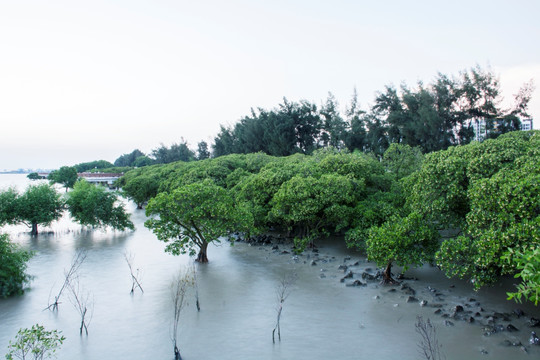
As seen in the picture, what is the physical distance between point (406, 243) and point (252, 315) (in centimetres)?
607

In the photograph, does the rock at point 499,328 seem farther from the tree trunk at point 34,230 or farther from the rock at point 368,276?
the tree trunk at point 34,230

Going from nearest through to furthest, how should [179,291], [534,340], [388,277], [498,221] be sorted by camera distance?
[534,340]
[498,221]
[179,291]
[388,277]

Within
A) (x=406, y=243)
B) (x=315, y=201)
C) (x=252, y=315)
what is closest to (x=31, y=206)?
(x=315, y=201)

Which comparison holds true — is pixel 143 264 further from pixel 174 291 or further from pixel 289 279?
pixel 289 279

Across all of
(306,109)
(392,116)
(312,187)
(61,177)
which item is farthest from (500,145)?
(61,177)

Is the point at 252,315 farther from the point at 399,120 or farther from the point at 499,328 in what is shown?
the point at 399,120

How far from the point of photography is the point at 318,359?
10.0 meters

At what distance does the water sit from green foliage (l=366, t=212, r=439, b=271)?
4.33ft

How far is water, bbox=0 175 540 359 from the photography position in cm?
1050

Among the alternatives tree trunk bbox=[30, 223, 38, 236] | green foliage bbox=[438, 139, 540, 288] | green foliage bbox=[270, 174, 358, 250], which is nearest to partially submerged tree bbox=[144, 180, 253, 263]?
green foliage bbox=[270, 174, 358, 250]

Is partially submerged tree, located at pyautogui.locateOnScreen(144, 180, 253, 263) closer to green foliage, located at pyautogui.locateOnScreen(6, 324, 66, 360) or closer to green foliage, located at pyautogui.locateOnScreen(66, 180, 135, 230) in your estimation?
green foliage, located at pyautogui.locateOnScreen(6, 324, 66, 360)

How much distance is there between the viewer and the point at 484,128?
32594mm

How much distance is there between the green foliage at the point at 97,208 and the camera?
27.8m

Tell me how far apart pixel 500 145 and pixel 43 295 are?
58.6 feet
